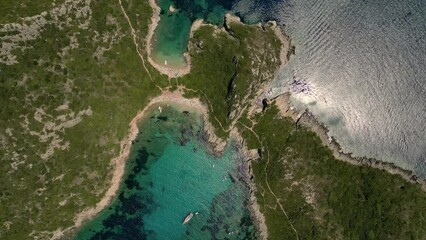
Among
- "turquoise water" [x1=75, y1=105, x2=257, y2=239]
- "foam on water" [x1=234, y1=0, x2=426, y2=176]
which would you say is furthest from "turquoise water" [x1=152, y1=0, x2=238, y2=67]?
"turquoise water" [x1=75, y1=105, x2=257, y2=239]

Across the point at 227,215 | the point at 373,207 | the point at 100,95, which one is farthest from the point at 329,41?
the point at 100,95

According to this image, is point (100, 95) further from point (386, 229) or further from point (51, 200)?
point (386, 229)

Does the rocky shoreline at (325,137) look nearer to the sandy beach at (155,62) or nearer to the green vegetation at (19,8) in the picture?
the sandy beach at (155,62)

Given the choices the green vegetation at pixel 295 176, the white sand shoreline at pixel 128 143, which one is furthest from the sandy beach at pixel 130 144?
the green vegetation at pixel 295 176

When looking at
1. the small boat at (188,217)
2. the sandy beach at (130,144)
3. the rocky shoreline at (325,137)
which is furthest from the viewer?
the small boat at (188,217)

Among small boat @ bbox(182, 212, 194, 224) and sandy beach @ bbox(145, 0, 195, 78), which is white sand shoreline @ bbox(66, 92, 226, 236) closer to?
sandy beach @ bbox(145, 0, 195, 78)

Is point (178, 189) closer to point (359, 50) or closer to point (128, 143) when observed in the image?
point (128, 143)
